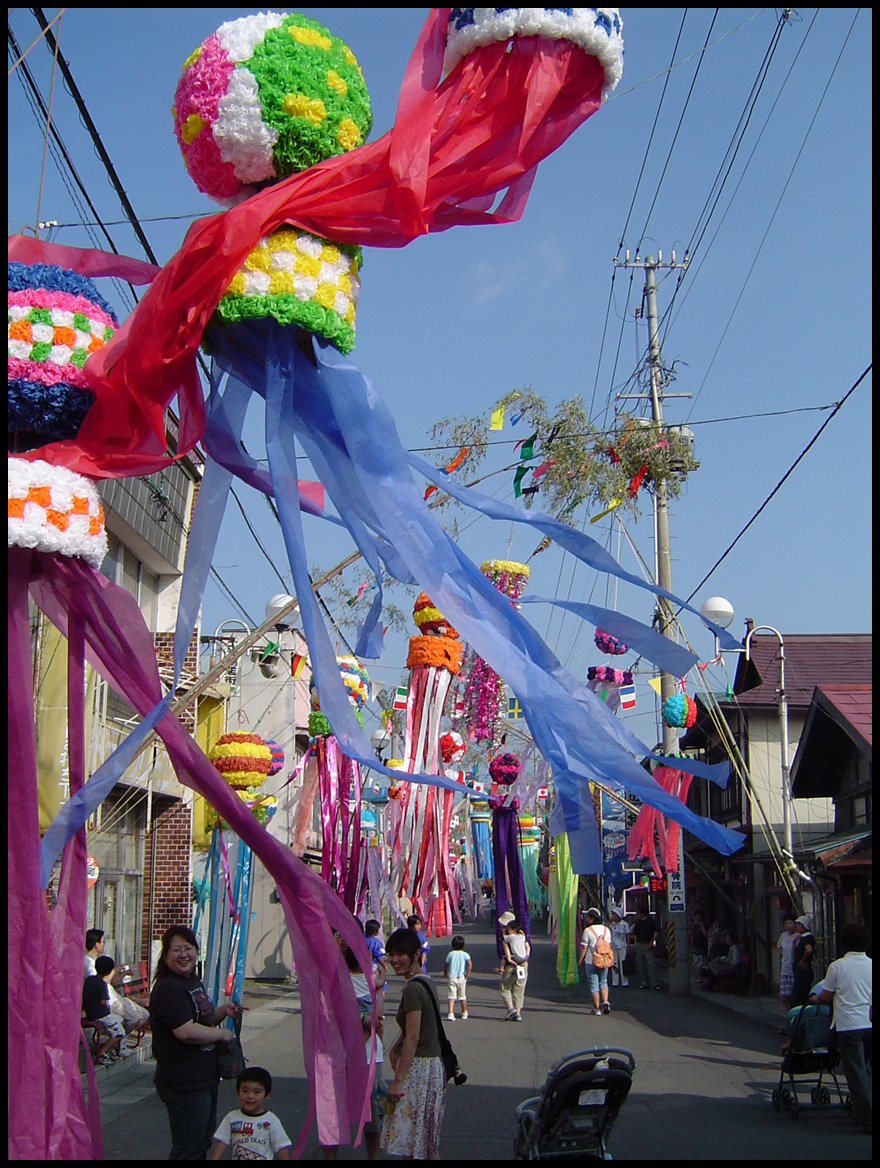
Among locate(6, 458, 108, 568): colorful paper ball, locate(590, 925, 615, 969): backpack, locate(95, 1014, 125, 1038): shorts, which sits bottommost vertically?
locate(590, 925, 615, 969): backpack

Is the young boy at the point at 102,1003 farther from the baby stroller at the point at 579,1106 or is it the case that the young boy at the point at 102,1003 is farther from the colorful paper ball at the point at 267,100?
the colorful paper ball at the point at 267,100

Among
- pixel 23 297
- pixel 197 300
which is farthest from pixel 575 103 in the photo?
pixel 23 297

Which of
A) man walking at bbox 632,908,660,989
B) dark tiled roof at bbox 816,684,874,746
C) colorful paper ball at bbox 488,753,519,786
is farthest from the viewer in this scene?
colorful paper ball at bbox 488,753,519,786

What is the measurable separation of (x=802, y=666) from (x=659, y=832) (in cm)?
800

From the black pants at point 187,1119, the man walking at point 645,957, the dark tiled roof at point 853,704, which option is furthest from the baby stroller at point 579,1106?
the man walking at point 645,957

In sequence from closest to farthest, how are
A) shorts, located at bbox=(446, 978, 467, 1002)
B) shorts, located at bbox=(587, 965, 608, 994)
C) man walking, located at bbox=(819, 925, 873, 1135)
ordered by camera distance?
man walking, located at bbox=(819, 925, 873, 1135), shorts, located at bbox=(446, 978, 467, 1002), shorts, located at bbox=(587, 965, 608, 994)

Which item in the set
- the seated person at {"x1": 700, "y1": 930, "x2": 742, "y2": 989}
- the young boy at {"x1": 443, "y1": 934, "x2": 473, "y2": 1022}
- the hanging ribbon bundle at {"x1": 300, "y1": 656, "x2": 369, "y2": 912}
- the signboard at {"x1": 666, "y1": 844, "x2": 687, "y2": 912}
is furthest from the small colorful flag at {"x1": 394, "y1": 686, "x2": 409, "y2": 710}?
the seated person at {"x1": 700, "y1": 930, "x2": 742, "y2": 989}

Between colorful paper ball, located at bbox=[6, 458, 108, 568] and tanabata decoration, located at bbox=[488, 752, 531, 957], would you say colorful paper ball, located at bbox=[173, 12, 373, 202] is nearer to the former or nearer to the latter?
colorful paper ball, located at bbox=[6, 458, 108, 568]

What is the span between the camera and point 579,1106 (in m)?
5.76

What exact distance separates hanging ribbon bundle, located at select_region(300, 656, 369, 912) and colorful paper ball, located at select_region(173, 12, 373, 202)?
40.9ft

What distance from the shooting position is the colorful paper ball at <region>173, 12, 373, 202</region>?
4.29 m

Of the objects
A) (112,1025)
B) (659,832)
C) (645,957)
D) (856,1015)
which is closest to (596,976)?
(659,832)

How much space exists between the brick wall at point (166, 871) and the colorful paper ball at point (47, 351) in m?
13.2

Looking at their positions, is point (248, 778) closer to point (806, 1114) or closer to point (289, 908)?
point (806, 1114)
